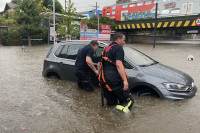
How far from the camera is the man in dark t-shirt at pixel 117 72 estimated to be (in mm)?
3221

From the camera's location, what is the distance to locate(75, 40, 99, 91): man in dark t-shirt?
177 inches

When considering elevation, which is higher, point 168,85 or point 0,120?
point 168,85

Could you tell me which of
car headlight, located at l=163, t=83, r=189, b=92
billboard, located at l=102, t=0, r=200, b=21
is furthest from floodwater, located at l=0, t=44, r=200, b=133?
billboard, located at l=102, t=0, r=200, b=21

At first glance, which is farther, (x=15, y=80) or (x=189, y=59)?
(x=189, y=59)

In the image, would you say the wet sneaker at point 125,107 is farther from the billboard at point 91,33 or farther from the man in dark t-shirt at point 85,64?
the billboard at point 91,33

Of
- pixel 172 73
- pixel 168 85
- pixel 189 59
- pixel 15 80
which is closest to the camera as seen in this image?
pixel 168 85

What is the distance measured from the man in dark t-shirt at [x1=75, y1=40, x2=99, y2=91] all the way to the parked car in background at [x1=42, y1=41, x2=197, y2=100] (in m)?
0.28

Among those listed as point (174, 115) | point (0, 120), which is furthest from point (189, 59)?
point (0, 120)

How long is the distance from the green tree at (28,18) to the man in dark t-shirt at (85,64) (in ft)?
78.0

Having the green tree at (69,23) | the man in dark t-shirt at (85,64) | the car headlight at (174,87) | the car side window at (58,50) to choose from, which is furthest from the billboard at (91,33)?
the car headlight at (174,87)

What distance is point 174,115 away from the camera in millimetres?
3627

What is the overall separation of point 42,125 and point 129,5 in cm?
3006

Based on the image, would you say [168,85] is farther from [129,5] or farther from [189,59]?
[129,5]

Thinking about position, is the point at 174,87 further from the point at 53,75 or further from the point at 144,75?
the point at 53,75
